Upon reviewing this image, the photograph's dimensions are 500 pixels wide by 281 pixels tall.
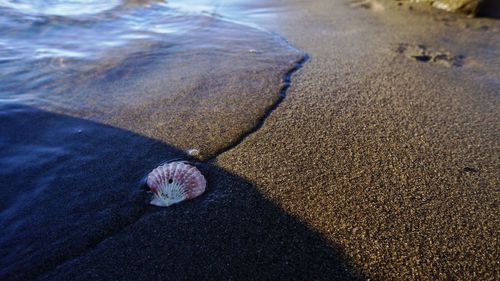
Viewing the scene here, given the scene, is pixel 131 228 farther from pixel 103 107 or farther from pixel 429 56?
pixel 429 56

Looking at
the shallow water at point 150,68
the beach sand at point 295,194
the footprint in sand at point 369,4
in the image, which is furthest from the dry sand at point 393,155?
the footprint in sand at point 369,4

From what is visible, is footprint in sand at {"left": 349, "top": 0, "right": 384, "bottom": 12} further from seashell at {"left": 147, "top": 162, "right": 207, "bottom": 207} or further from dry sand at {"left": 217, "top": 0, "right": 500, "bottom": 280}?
seashell at {"left": 147, "top": 162, "right": 207, "bottom": 207}

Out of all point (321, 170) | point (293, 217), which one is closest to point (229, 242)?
point (293, 217)

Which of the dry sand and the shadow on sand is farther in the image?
the dry sand

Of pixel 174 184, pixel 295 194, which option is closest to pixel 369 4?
pixel 295 194

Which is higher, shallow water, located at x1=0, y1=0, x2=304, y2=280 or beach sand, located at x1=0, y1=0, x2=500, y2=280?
shallow water, located at x1=0, y1=0, x2=304, y2=280

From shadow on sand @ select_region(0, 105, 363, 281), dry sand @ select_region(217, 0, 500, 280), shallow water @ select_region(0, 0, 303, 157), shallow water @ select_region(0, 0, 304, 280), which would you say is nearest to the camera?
shadow on sand @ select_region(0, 105, 363, 281)

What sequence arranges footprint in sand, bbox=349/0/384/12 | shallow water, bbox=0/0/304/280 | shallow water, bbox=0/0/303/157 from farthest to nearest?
footprint in sand, bbox=349/0/384/12 → shallow water, bbox=0/0/303/157 → shallow water, bbox=0/0/304/280

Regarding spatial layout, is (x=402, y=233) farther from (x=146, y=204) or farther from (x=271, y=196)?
(x=146, y=204)

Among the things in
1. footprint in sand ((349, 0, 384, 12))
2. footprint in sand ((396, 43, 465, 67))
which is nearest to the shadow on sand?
footprint in sand ((396, 43, 465, 67))
